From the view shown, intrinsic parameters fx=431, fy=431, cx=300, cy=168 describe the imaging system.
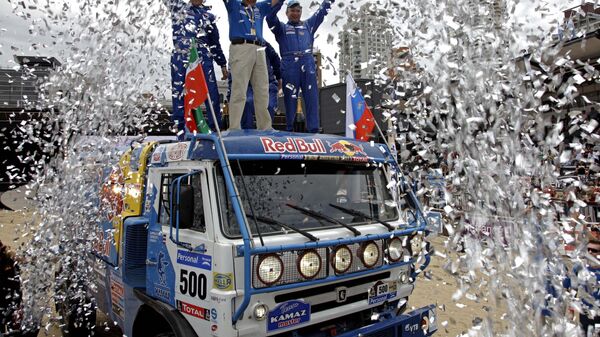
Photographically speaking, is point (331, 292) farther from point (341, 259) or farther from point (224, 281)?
point (224, 281)

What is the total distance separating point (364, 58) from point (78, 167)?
12.2 ft

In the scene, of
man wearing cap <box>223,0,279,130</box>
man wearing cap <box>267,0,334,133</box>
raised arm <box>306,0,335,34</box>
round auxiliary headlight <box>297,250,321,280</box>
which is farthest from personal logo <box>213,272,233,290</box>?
raised arm <box>306,0,335,34</box>

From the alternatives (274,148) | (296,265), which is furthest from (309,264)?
(274,148)

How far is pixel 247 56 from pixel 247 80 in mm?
299

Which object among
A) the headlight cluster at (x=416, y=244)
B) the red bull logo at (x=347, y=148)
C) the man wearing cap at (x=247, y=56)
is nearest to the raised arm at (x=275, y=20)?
the man wearing cap at (x=247, y=56)

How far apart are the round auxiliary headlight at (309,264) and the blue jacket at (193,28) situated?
3.26 meters

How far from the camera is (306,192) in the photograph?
3531 mm

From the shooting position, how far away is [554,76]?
7.79ft

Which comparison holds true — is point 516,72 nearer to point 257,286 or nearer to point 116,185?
point 257,286

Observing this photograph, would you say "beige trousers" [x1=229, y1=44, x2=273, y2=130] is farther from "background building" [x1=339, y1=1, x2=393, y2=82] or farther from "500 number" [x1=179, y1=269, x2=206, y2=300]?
"500 number" [x1=179, y1=269, x2=206, y2=300]

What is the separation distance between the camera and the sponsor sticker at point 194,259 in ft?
10.1

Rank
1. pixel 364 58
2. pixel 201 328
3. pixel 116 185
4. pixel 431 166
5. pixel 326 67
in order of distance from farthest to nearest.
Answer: pixel 116 185 → pixel 326 67 → pixel 364 58 → pixel 201 328 → pixel 431 166

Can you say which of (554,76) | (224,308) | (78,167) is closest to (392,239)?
(224,308)

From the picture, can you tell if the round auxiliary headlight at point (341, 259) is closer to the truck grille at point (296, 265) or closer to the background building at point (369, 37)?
the truck grille at point (296, 265)
